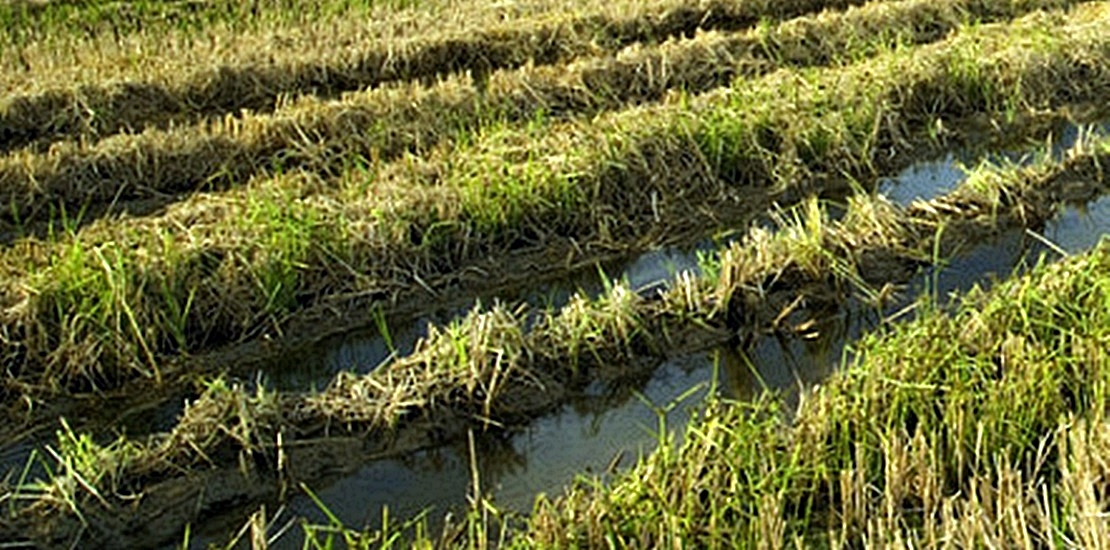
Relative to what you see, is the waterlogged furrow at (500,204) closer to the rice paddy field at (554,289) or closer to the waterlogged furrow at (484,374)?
the rice paddy field at (554,289)

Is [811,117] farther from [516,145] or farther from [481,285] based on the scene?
[481,285]

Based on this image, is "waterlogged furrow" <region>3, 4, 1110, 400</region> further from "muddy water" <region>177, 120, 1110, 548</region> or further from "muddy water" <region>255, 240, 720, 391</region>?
"muddy water" <region>177, 120, 1110, 548</region>

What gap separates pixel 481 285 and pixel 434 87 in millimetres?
2395

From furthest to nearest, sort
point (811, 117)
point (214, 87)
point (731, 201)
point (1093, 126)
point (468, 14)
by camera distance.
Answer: point (468, 14), point (214, 87), point (1093, 126), point (811, 117), point (731, 201)

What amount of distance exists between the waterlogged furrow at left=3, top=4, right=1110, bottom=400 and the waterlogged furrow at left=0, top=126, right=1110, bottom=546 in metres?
0.59

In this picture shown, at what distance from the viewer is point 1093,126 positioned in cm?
713

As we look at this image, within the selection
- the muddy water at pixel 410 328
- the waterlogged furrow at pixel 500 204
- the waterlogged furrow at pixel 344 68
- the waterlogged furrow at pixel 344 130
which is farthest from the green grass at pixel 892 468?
the waterlogged furrow at pixel 344 68

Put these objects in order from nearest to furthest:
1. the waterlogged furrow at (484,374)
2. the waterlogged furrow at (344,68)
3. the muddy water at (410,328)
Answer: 1. the waterlogged furrow at (484,374)
2. the muddy water at (410,328)
3. the waterlogged furrow at (344,68)

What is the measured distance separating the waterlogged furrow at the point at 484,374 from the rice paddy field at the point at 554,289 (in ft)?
0.04

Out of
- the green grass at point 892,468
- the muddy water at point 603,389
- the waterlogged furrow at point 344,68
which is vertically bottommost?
the waterlogged furrow at point 344,68

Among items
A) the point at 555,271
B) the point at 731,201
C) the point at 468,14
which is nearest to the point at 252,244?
the point at 555,271

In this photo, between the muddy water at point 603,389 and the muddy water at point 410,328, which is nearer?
the muddy water at point 603,389

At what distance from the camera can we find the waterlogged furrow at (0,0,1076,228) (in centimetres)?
637

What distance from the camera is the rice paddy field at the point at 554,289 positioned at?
139 inches
